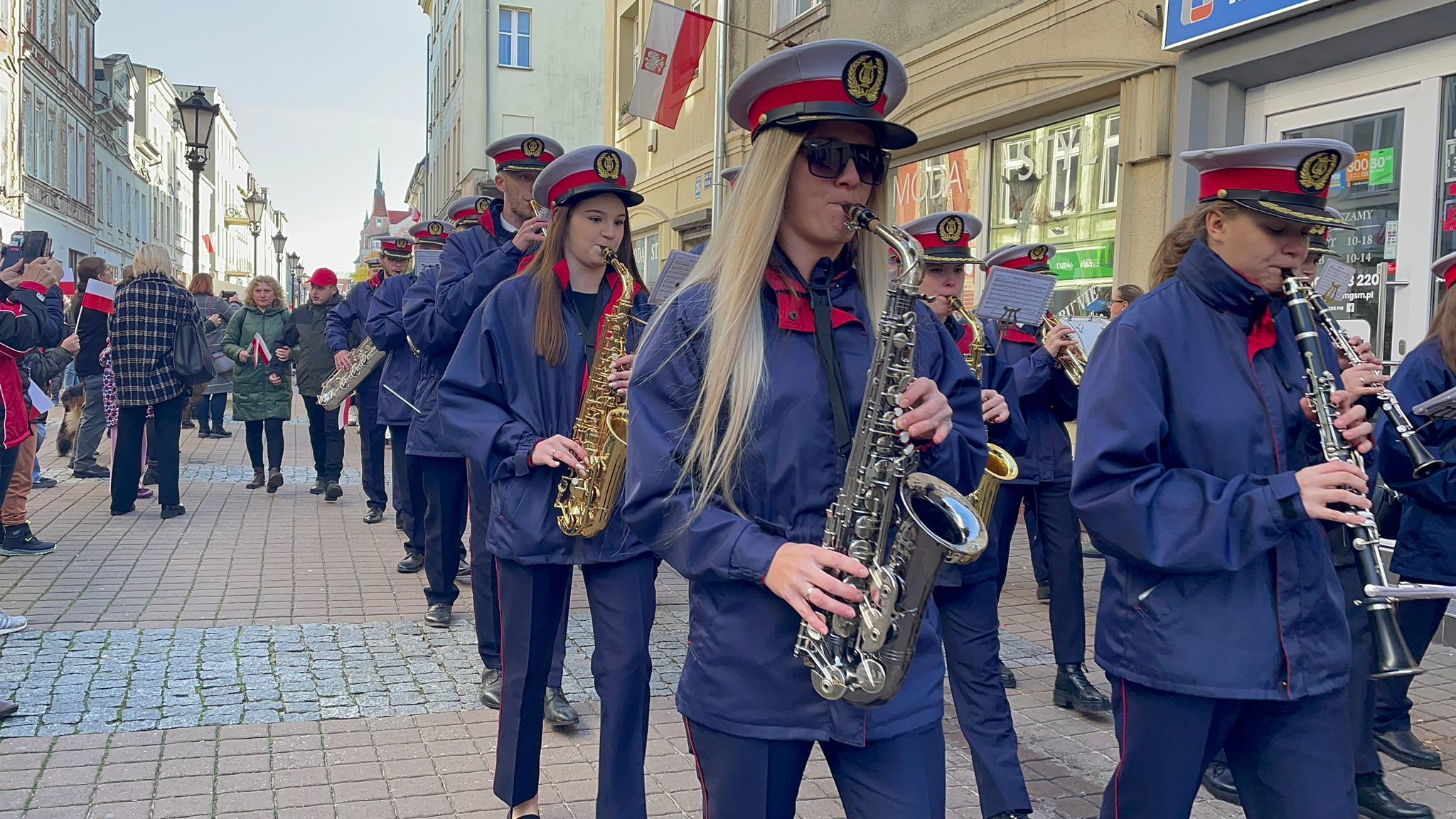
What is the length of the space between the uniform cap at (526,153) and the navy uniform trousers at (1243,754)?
3.44 metres

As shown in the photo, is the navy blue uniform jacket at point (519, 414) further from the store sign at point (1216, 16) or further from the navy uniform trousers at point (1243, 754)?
the store sign at point (1216, 16)

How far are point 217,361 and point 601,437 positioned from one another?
1137 cm

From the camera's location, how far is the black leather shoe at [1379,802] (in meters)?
4.08

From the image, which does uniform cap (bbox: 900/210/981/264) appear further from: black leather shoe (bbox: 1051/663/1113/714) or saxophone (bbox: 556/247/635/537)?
black leather shoe (bbox: 1051/663/1113/714)

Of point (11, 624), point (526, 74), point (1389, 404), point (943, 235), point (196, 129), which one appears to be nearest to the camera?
point (1389, 404)

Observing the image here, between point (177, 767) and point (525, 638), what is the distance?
1547mm

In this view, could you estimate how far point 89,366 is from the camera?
1109 cm

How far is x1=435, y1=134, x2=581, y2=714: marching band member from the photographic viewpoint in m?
4.88

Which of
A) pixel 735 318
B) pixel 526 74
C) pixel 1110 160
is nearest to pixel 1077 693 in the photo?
pixel 735 318

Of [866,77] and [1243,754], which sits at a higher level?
[866,77]

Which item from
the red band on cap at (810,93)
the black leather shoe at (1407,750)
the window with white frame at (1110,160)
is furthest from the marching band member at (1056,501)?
the window with white frame at (1110,160)

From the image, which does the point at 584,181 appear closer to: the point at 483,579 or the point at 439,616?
the point at 483,579

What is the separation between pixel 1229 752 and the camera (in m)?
2.69

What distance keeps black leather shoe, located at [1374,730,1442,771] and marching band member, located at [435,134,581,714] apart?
3273 mm
